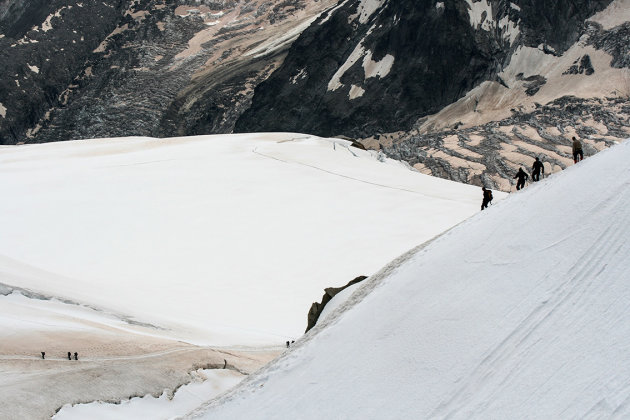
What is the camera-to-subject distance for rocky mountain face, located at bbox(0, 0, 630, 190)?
236 feet

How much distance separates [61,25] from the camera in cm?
14475

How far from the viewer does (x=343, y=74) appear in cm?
10819

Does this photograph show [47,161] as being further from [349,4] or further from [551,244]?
[349,4]

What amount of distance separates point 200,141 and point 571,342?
106ft

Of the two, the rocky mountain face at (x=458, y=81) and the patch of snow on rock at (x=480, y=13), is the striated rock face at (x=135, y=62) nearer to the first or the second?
the rocky mountain face at (x=458, y=81)

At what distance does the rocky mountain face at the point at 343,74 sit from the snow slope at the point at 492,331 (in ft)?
155

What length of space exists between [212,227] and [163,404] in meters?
13.8

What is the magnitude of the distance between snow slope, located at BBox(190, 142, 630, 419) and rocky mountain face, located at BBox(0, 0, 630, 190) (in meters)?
47.2

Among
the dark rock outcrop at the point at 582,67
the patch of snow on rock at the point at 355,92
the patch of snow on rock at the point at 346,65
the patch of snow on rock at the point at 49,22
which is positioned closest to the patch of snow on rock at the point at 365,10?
the patch of snow on rock at the point at 346,65

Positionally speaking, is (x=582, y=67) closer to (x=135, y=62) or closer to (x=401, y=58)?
(x=401, y=58)

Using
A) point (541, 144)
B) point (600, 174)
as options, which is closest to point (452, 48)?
point (541, 144)

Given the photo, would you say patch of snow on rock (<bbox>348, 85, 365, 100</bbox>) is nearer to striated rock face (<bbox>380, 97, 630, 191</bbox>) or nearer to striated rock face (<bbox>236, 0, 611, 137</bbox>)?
striated rock face (<bbox>236, 0, 611, 137</bbox>)

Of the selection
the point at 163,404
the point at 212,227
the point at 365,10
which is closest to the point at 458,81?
the point at 365,10

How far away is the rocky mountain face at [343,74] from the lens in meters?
72.0
